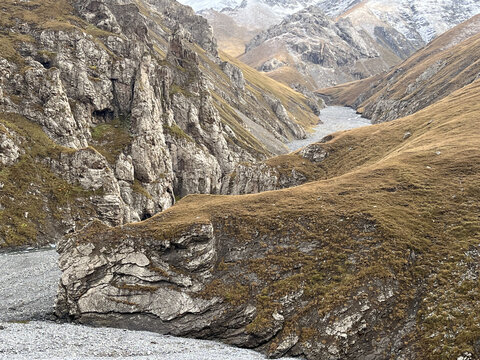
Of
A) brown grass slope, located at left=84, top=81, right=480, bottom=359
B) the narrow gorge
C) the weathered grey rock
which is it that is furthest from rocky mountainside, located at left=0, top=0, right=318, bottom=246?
brown grass slope, located at left=84, top=81, right=480, bottom=359

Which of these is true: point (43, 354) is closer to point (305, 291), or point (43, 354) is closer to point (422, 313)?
point (305, 291)

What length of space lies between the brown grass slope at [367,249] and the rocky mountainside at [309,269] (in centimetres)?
12

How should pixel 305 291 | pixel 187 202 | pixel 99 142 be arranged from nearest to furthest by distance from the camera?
pixel 305 291, pixel 187 202, pixel 99 142

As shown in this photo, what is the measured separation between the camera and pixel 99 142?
92.4 meters

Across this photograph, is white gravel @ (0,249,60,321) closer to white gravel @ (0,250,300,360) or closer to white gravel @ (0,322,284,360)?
white gravel @ (0,250,300,360)

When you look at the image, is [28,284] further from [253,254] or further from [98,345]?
[253,254]

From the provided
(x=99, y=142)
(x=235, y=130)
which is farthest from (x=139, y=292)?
(x=235, y=130)

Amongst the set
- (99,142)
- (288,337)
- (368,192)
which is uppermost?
(99,142)

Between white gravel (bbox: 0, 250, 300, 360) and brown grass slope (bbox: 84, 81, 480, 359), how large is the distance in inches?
203

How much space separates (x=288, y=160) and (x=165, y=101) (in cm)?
5846

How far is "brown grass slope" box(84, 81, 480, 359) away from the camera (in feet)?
92.2

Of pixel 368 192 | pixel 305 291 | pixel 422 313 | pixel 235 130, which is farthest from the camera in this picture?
pixel 235 130

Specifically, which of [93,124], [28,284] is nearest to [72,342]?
[28,284]

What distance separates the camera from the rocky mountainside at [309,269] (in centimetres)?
2858
